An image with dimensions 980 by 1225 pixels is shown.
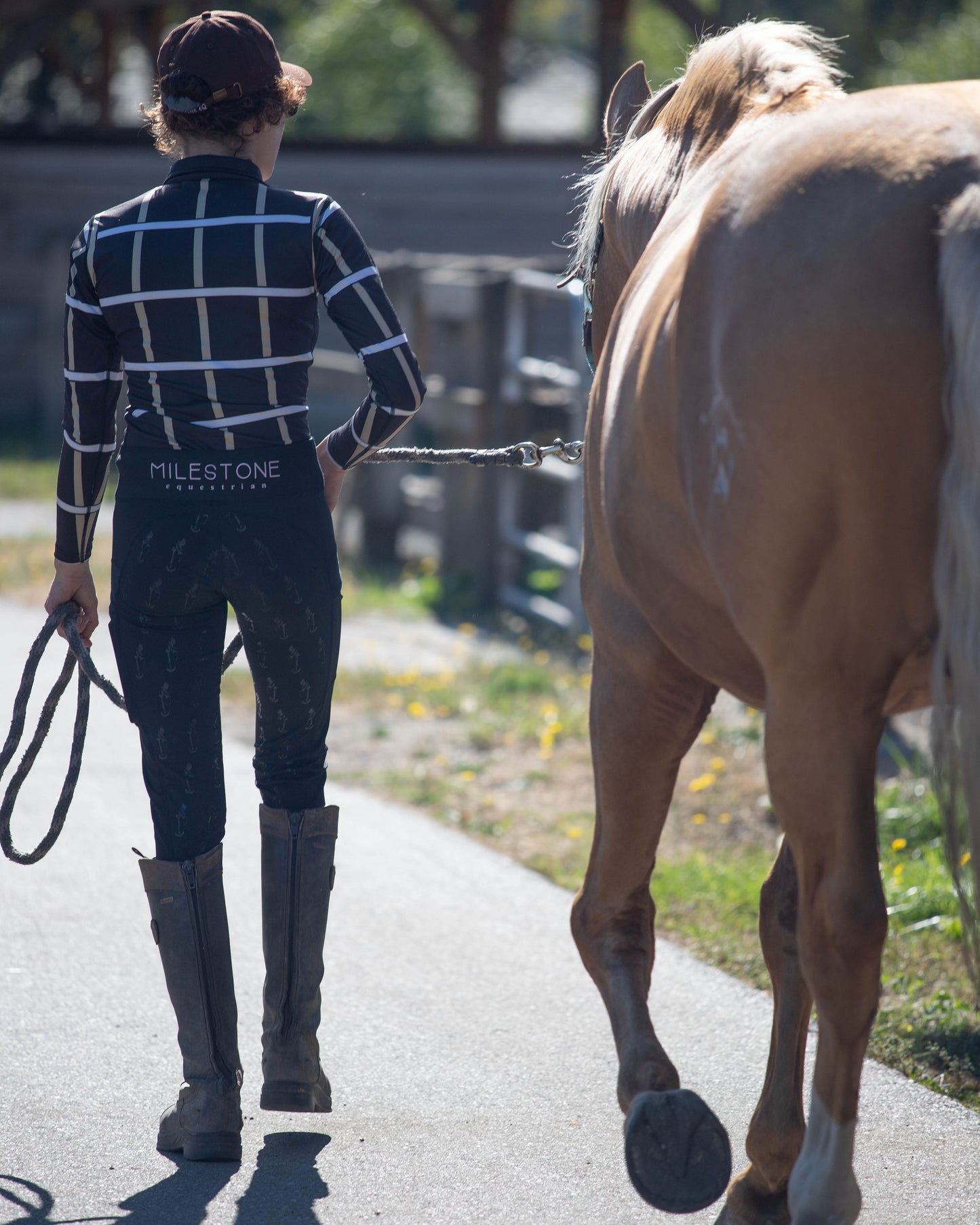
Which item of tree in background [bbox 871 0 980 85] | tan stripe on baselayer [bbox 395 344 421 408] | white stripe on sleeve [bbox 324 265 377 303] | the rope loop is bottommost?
the rope loop

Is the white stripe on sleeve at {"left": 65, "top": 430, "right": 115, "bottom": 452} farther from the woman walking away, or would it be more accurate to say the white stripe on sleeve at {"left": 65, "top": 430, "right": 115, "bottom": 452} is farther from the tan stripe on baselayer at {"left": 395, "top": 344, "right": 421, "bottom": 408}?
the tan stripe on baselayer at {"left": 395, "top": 344, "right": 421, "bottom": 408}

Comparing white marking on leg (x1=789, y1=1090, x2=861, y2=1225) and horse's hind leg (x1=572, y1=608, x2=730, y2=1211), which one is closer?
white marking on leg (x1=789, y1=1090, x2=861, y2=1225)

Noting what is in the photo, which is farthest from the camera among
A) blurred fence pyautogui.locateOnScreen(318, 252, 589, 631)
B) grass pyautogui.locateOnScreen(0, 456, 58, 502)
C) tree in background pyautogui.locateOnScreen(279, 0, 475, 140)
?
tree in background pyautogui.locateOnScreen(279, 0, 475, 140)

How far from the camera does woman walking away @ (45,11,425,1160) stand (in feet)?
8.14

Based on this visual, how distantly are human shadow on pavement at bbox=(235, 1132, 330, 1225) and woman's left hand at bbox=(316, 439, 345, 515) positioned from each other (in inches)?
48.4

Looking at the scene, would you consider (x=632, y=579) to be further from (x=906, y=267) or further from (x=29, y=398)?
(x=29, y=398)

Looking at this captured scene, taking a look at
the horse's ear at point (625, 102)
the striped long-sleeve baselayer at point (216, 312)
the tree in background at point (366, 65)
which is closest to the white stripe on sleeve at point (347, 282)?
the striped long-sleeve baselayer at point (216, 312)

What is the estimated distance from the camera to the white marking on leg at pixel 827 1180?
6.34ft

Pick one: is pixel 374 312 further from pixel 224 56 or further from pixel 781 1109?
pixel 781 1109

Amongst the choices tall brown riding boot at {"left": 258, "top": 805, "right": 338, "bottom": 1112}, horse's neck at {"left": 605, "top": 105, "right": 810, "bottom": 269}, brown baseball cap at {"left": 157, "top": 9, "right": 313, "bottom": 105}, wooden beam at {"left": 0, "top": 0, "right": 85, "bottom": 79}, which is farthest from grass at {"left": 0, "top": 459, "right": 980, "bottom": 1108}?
wooden beam at {"left": 0, "top": 0, "right": 85, "bottom": 79}

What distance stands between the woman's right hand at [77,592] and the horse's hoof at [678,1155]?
138 centimetres

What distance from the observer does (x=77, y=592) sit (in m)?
2.76

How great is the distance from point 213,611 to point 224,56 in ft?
3.25

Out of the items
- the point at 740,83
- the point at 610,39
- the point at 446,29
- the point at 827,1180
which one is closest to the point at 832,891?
the point at 827,1180
